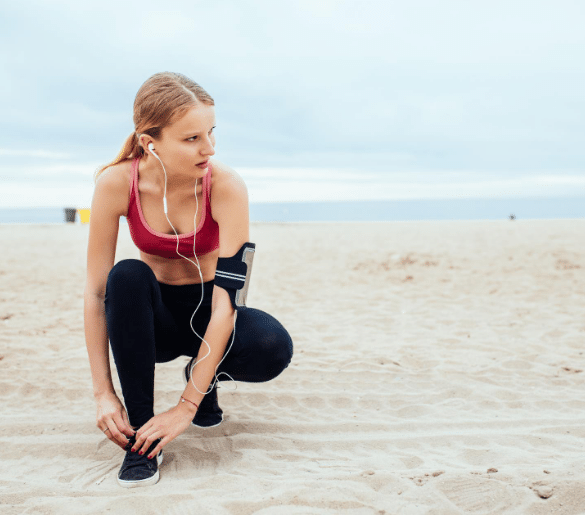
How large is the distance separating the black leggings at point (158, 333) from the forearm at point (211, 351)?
14 cm

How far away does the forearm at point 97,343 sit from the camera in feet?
6.46

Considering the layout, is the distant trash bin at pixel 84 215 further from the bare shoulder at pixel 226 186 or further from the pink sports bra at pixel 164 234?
the bare shoulder at pixel 226 186

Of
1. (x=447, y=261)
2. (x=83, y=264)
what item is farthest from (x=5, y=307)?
(x=447, y=261)

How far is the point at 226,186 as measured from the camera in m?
2.04

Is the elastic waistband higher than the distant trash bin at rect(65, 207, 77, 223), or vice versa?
the distant trash bin at rect(65, 207, 77, 223)

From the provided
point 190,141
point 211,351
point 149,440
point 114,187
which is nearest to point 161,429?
point 149,440

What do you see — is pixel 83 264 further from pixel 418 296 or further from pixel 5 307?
pixel 418 296

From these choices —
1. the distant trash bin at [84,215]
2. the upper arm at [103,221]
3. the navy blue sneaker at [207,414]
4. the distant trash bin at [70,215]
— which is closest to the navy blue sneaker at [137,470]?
the navy blue sneaker at [207,414]

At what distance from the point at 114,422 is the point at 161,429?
174 millimetres

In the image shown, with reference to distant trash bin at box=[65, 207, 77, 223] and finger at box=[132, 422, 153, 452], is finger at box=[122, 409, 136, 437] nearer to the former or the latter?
finger at box=[132, 422, 153, 452]

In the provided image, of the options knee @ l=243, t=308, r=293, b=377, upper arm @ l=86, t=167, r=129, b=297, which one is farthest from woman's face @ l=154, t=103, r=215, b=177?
knee @ l=243, t=308, r=293, b=377

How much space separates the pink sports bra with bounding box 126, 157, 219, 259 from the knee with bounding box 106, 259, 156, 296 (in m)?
0.15

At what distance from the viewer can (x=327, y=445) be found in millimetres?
2229

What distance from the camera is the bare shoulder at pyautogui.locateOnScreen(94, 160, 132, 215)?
2016 millimetres
